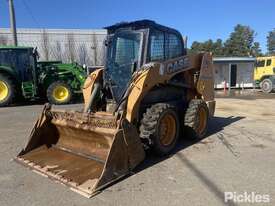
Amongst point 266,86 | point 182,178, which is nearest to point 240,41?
point 266,86

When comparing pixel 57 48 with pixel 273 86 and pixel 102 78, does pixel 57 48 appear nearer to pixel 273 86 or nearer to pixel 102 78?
pixel 273 86

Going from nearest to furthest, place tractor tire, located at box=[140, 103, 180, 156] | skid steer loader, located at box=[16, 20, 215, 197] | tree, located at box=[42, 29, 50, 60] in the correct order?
1. skid steer loader, located at box=[16, 20, 215, 197]
2. tractor tire, located at box=[140, 103, 180, 156]
3. tree, located at box=[42, 29, 50, 60]

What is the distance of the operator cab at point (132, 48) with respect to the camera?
689 cm

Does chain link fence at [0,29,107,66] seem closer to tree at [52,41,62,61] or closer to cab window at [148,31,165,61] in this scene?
tree at [52,41,62,61]

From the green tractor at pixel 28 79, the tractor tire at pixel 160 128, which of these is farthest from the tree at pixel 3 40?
the tractor tire at pixel 160 128

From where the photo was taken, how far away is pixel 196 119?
25.4ft

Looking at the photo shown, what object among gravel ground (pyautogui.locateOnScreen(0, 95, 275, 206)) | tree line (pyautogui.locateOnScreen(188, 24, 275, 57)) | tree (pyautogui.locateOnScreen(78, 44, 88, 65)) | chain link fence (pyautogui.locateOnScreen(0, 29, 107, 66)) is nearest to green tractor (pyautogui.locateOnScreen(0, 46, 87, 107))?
gravel ground (pyautogui.locateOnScreen(0, 95, 275, 206))

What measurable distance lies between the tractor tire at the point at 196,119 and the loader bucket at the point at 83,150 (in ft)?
6.84

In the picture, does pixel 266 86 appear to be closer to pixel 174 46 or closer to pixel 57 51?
pixel 57 51

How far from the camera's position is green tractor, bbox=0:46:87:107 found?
14742 millimetres

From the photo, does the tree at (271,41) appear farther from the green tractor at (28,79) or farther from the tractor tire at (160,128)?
the tractor tire at (160,128)

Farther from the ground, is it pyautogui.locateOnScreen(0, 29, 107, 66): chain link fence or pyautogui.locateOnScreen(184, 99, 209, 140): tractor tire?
pyautogui.locateOnScreen(0, 29, 107, 66): chain link fence

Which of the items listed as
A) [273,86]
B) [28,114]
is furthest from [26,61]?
[273,86]

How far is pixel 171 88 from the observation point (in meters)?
7.69
